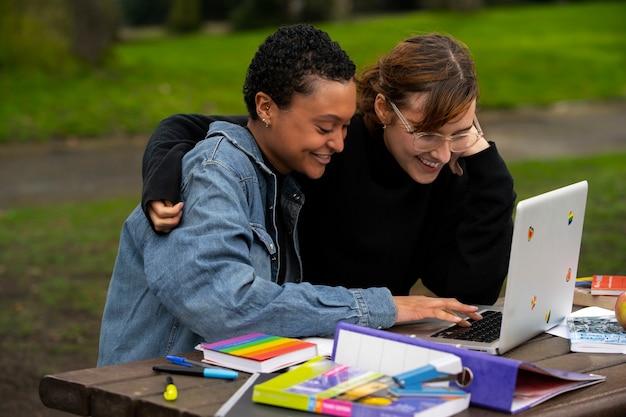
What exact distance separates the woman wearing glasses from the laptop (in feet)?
1.16

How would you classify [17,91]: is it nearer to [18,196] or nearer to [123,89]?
[123,89]

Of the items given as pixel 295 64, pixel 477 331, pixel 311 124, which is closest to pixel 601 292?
pixel 477 331

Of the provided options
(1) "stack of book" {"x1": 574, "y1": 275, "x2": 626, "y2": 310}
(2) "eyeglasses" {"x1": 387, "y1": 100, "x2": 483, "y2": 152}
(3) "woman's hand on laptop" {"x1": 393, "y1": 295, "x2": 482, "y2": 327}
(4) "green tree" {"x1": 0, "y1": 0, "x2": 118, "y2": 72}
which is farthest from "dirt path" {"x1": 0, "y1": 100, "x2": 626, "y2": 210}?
(3) "woman's hand on laptop" {"x1": 393, "y1": 295, "x2": 482, "y2": 327}

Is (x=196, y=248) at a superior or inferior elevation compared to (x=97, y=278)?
superior

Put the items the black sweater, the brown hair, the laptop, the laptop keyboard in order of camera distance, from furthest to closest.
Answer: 1. the black sweater
2. the brown hair
3. the laptop keyboard
4. the laptop

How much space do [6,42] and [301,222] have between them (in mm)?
10086

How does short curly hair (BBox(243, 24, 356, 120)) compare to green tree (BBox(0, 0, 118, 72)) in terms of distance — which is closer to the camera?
short curly hair (BBox(243, 24, 356, 120))

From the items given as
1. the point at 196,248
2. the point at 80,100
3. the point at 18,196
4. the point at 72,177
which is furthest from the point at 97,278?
the point at 80,100

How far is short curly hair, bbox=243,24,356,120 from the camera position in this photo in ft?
9.16

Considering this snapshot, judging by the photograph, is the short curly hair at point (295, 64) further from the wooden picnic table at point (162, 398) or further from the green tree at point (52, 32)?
the green tree at point (52, 32)

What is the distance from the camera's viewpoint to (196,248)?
2.53 meters

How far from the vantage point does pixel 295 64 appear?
9.18 feet

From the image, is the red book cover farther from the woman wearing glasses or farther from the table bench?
the table bench

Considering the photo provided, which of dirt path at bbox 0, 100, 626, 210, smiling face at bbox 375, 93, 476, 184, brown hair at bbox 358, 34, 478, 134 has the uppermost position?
brown hair at bbox 358, 34, 478, 134
